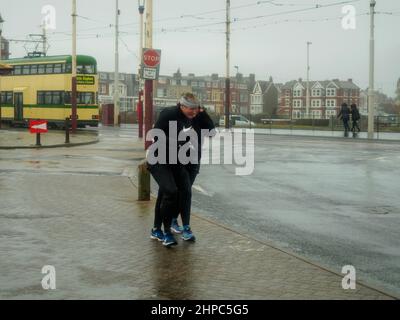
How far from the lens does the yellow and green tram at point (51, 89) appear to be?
36688 millimetres

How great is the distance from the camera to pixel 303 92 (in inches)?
4953

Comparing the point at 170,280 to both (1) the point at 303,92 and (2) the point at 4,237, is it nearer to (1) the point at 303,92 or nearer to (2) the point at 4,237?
(2) the point at 4,237

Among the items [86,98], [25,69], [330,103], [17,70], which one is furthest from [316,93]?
[25,69]

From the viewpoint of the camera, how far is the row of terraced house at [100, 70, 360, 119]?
11919 cm

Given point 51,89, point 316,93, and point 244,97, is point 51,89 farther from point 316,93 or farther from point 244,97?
point 244,97

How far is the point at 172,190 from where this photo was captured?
716cm

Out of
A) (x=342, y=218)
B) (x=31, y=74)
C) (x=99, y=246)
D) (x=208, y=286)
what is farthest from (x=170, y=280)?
(x=31, y=74)

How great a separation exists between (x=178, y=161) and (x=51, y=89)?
31.9m

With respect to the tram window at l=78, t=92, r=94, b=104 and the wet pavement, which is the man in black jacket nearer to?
the wet pavement

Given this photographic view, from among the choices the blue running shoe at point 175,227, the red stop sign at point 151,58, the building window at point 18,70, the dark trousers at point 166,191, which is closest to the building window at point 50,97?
the building window at point 18,70

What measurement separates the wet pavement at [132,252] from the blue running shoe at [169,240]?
0.07m
